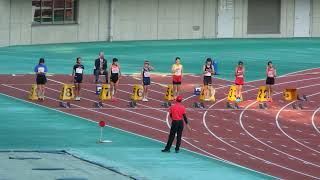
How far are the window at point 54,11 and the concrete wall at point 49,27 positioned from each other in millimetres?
486

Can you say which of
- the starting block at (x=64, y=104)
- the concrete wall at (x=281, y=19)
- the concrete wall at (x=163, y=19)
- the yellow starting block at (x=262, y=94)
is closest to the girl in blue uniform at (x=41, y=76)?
the starting block at (x=64, y=104)

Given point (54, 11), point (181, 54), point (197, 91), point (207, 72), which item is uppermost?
point (54, 11)

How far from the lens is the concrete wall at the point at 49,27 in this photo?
56.7 m

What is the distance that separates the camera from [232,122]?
3769 cm

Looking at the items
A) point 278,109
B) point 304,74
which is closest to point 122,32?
point 304,74

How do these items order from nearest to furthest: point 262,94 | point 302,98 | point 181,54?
point 262,94 < point 302,98 < point 181,54

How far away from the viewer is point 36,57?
5291 centimetres

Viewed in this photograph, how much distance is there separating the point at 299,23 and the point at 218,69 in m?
19.7

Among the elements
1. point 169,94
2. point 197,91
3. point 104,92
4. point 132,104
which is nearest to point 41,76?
point 104,92

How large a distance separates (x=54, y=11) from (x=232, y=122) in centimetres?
2481

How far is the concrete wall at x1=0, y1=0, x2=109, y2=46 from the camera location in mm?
56688

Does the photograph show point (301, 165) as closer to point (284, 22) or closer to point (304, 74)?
point (304, 74)

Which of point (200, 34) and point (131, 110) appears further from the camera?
point (200, 34)

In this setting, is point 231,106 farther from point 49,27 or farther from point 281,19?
point 281,19
